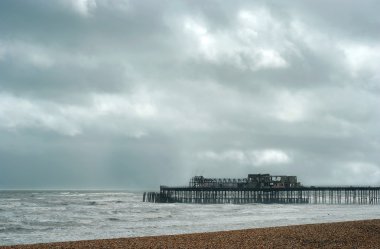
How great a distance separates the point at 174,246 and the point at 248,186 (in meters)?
75.6

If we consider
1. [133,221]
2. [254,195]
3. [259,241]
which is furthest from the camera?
[254,195]

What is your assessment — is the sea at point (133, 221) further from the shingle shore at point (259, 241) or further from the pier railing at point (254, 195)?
the pier railing at point (254, 195)

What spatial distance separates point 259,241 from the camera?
20.9 metres

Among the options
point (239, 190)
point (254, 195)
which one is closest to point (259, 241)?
point (239, 190)

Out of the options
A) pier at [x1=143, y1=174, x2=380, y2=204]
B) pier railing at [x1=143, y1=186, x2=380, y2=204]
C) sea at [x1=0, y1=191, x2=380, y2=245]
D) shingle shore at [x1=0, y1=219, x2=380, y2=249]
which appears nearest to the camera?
shingle shore at [x1=0, y1=219, x2=380, y2=249]

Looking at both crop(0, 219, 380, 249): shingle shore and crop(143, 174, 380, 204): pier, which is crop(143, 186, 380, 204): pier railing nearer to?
crop(143, 174, 380, 204): pier

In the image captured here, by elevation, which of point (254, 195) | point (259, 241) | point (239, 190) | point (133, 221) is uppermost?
point (259, 241)

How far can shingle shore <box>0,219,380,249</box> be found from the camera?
19.6 meters

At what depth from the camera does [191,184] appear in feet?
341

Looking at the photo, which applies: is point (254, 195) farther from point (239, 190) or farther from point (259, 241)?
point (259, 241)

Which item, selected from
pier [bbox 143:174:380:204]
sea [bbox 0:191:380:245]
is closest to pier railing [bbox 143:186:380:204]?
pier [bbox 143:174:380:204]

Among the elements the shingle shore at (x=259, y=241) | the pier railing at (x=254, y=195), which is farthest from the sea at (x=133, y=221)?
the pier railing at (x=254, y=195)

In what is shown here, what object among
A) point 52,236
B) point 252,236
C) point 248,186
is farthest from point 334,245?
point 248,186

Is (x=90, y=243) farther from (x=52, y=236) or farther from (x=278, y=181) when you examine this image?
(x=278, y=181)
